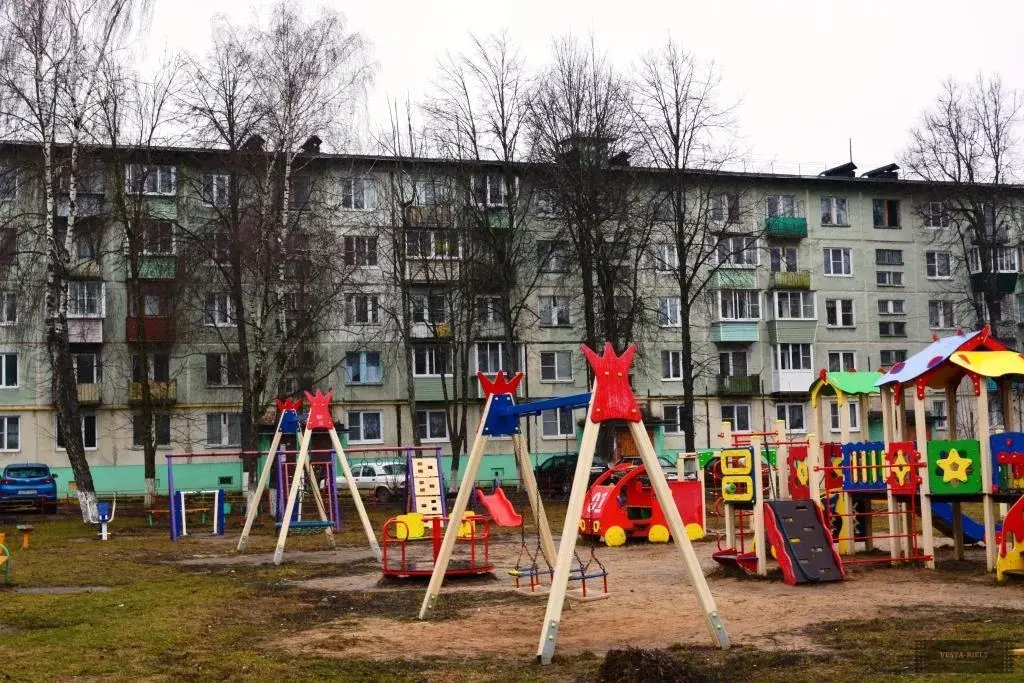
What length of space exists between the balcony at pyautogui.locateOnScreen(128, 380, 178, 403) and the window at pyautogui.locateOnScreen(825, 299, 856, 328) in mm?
29368

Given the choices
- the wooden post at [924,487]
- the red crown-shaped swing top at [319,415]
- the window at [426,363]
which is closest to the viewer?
the wooden post at [924,487]

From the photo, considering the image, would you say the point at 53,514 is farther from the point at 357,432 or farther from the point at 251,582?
the point at 251,582

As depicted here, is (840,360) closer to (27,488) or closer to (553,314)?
(553,314)

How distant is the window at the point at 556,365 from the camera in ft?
163

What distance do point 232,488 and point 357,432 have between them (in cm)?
554

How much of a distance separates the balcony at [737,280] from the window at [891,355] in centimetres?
764

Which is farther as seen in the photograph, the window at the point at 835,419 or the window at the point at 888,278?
the window at the point at 888,278

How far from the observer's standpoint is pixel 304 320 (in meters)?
32.6

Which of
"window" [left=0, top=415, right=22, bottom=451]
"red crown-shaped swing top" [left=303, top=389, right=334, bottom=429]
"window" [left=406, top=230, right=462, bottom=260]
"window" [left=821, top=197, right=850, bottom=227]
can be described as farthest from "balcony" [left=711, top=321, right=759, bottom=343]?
"red crown-shaped swing top" [left=303, top=389, right=334, bottom=429]

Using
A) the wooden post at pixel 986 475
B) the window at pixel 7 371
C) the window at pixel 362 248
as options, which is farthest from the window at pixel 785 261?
the wooden post at pixel 986 475

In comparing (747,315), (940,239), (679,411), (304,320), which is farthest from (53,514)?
(940,239)

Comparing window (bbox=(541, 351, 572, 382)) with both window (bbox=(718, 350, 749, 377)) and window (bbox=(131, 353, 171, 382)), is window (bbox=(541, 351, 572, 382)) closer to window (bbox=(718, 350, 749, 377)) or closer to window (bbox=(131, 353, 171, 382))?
window (bbox=(718, 350, 749, 377))

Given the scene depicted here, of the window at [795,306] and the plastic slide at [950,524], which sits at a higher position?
the window at [795,306]

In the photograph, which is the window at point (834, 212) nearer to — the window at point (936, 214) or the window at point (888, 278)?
the window at point (888, 278)
